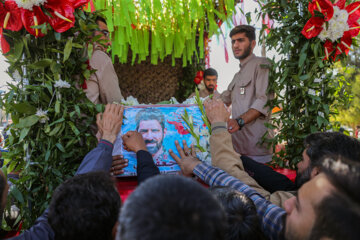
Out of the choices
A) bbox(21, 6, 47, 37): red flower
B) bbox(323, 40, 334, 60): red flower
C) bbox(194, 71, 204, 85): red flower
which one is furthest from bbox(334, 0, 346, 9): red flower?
bbox(194, 71, 204, 85): red flower

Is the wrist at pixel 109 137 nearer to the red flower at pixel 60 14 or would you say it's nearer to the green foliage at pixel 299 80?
the red flower at pixel 60 14

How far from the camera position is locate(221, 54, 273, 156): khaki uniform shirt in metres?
2.43

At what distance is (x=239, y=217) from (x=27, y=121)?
1224 millimetres

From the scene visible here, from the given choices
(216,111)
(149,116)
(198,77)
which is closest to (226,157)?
(216,111)

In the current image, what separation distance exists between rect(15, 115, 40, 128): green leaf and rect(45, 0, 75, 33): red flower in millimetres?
500

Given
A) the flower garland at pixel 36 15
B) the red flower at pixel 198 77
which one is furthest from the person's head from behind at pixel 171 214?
the red flower at pixel 198 77

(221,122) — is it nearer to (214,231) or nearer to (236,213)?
(236,213)

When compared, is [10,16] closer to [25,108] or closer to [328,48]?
[25,108]

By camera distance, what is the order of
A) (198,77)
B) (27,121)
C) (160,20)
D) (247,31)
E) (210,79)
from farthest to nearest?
1. (198,77)
2. (210,79)
3. (160,20)
4. (247,31)
5. (27,121)

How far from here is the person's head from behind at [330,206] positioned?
0.70 metres

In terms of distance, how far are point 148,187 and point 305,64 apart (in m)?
1.89

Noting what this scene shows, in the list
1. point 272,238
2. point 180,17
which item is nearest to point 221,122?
point 272,238

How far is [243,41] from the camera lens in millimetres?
2754

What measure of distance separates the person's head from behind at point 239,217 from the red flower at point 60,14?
3.98ft
